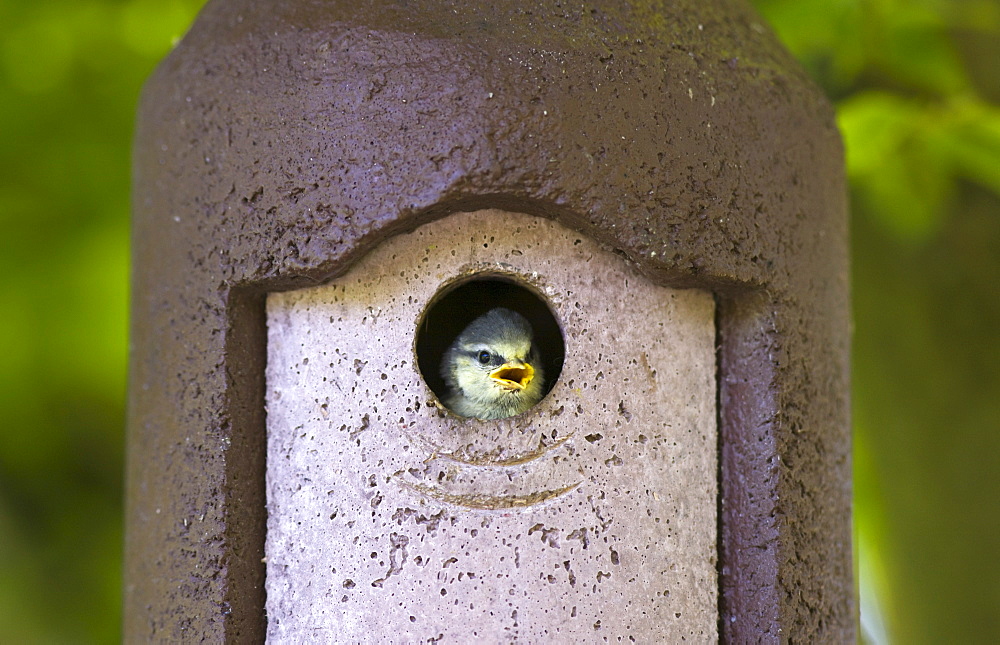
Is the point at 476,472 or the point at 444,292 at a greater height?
the point at 444,292

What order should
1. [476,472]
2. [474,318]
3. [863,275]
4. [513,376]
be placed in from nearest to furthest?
1. [476,472]
2. [513,376]
3. [474,318]
4. [863,275]

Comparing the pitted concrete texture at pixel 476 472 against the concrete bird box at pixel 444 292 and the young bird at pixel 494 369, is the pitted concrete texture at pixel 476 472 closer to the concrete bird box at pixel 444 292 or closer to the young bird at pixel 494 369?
the concrete bird box at pixel 444 292

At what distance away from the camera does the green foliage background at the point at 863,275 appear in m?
3.20

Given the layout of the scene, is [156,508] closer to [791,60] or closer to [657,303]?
[657,303]

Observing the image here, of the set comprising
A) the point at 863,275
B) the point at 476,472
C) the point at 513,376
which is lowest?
the point at 476,472

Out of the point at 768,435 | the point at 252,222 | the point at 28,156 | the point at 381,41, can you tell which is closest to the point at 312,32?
the point at 381,41

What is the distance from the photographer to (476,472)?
79.9 inches

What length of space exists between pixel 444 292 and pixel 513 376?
35 cm

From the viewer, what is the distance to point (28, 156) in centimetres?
386

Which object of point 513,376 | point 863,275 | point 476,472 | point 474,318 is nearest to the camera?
point 476,472

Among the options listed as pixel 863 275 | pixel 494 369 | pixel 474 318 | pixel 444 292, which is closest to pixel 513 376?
pixel 494 369

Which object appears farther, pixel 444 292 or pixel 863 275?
pixel 863 275

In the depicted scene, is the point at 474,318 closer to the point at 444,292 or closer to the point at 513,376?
the point at 513,376

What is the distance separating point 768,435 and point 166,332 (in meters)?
1.31
